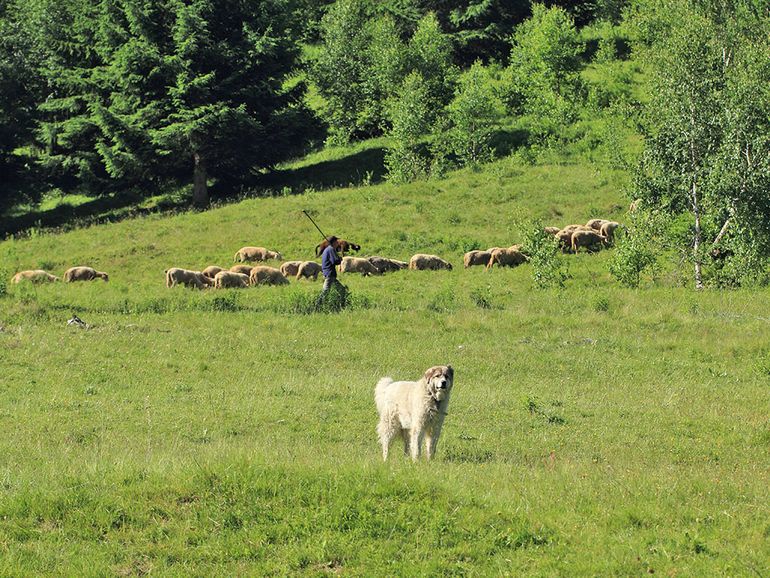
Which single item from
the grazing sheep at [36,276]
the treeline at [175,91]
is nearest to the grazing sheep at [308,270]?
the grazing sheep at [36,276]

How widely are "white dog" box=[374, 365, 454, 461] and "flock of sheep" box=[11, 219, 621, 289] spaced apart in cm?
1978

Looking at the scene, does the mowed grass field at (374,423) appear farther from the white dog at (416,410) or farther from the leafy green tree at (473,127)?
the leafy green tree at (473,127)

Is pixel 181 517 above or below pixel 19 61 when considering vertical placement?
below

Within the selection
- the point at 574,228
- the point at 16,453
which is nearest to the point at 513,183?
the point at 574,228

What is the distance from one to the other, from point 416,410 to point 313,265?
23769mm

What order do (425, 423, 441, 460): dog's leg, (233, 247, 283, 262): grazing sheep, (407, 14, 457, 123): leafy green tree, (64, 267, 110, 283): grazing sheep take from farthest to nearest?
(407, 14, 457, 123): leafy green tree, (233, 247, 283, 262): grazing sheep, (64, 267, 110, 283): grazing sheep, (425, 423, 441, 460): dog's leg

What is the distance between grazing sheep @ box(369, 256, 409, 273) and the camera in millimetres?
38688

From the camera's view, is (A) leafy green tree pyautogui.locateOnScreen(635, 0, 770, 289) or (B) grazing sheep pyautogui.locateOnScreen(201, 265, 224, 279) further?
(B) grazing sheep pyautogui.locateOnScreen(201, 265, 224, 279)

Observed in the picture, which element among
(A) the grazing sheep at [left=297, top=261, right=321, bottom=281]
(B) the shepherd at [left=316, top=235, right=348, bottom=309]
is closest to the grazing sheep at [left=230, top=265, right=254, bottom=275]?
(A) the grazing sheep at [left=297, top=261, right=321, bottom=281]

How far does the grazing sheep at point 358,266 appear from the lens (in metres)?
38.3

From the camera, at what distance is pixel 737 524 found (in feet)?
38.3

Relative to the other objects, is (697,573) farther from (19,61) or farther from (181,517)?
(19,61)

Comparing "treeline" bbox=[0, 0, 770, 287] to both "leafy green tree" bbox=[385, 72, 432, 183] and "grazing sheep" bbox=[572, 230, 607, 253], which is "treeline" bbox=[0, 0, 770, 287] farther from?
"grazing sheep" bbox=[572, 230, 607, 253]

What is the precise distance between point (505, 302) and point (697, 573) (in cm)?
2249
